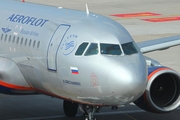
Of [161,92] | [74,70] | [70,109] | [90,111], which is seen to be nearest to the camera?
[74,70]

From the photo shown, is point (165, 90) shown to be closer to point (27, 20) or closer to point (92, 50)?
point (92, 50)

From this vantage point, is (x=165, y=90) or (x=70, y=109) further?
(x=70, y=109)

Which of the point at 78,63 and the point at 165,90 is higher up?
the point at 78,63

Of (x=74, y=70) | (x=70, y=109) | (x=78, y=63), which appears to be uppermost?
(x=78, y=63)

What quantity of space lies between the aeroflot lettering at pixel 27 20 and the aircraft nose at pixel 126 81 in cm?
397

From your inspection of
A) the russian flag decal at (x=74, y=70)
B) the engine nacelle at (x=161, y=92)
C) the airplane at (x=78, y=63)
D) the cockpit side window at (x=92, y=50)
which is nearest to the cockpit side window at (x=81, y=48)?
the airplane at (x=78, y=63)

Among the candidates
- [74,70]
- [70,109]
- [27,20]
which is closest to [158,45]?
[70,109]

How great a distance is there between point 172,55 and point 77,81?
1762cm

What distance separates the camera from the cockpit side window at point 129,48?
59.8 ft

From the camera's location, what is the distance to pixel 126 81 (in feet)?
56.4

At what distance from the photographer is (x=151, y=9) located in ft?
166

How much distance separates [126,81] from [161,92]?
3.77m

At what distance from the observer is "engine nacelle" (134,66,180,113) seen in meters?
20.1

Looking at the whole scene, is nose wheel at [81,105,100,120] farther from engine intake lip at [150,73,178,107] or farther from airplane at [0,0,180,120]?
engine intake lip at [150,73,178,107]
